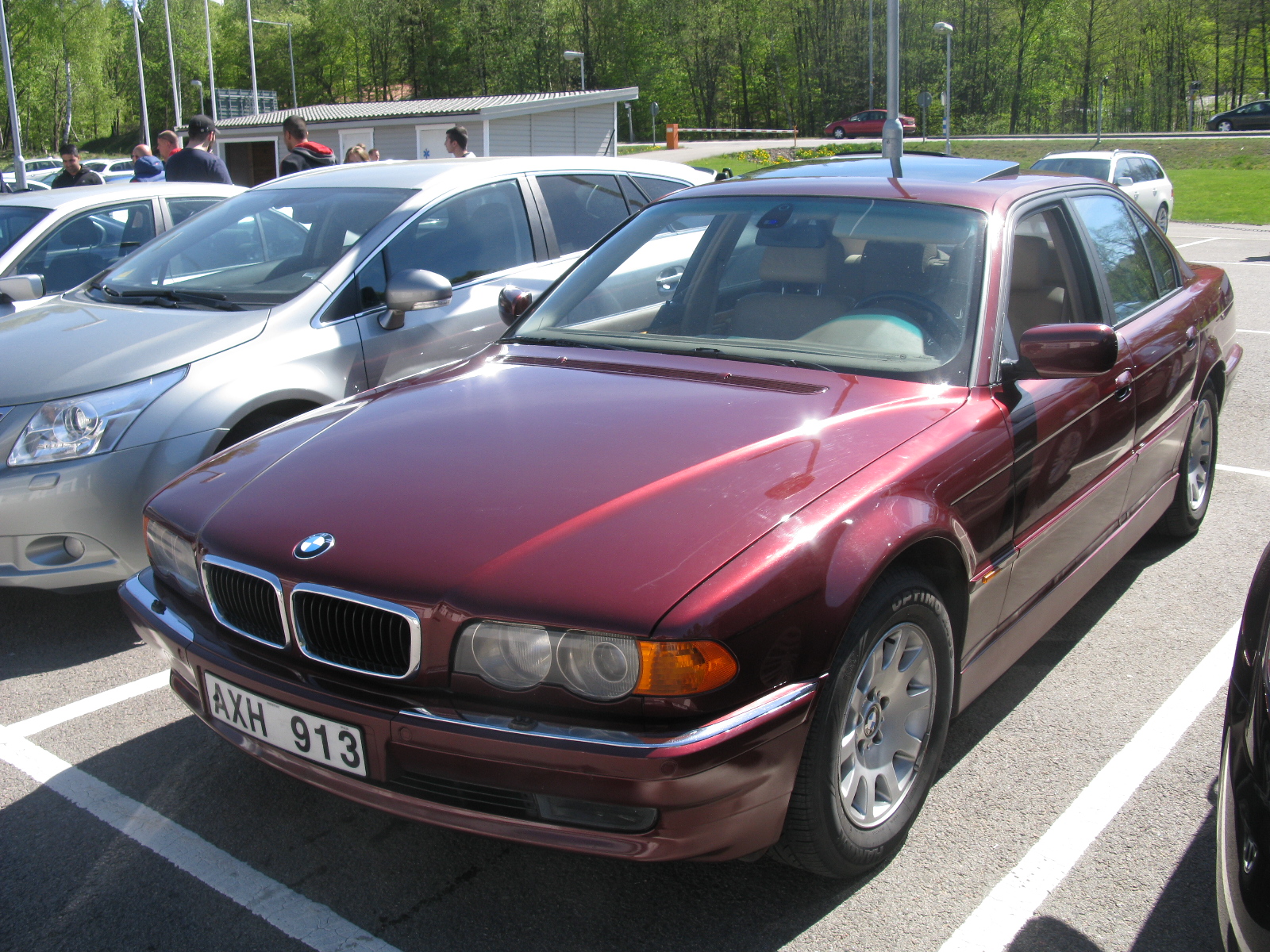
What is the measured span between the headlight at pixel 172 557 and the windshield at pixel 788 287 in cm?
130

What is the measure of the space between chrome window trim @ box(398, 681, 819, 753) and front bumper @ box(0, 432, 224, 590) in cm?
217

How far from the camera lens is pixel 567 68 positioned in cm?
8350

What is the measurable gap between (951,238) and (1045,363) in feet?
1.67

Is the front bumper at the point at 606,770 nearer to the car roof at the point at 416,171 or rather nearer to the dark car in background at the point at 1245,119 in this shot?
the car roof at the point at 416,171

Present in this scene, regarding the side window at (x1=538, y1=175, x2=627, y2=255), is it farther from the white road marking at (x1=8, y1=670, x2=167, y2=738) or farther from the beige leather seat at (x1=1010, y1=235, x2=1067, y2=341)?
the white road marking at (x1=8, y1=670, x2=167, y2=738)

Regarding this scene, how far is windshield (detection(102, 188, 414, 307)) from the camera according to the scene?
15.4ft

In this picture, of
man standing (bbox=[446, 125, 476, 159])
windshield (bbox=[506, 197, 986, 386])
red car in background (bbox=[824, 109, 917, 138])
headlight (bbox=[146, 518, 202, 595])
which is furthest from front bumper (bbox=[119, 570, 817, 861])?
red car in background (bbox=[824, 109, 917, 138])

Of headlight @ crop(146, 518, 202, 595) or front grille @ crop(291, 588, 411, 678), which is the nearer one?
front grille @ crop(291, 588, 411, 678)

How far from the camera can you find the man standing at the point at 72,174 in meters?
10.5

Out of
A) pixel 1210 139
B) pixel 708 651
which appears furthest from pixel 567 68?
pixel 708 651

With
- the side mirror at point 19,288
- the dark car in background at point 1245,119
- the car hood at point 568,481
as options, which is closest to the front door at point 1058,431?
the car hood at point 568,481

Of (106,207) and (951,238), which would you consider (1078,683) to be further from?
(106,207)

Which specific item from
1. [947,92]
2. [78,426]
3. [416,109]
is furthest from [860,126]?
[78,426]

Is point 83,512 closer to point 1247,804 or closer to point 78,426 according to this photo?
point 78,426
